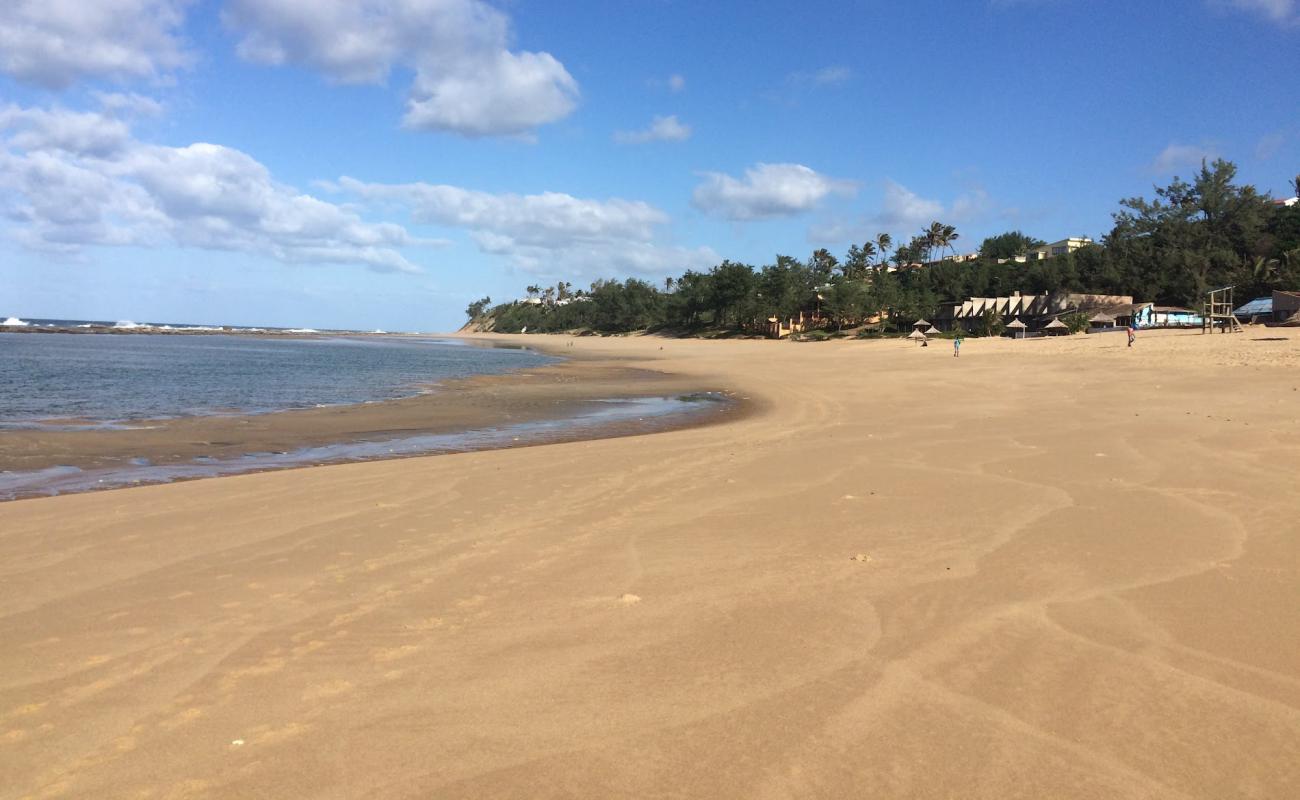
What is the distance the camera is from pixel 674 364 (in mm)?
46281

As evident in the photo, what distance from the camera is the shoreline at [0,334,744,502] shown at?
38.6 feet

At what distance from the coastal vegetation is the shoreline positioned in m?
46.6

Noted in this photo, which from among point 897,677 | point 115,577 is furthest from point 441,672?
point 115,577

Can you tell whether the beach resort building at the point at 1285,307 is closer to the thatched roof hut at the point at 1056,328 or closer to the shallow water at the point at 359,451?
the thatched roof hut at the point at 1056,328

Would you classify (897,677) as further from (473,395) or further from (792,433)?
(473,395)

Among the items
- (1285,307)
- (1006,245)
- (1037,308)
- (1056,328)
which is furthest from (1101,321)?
(1006,245)

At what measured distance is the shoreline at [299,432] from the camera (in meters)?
11.8

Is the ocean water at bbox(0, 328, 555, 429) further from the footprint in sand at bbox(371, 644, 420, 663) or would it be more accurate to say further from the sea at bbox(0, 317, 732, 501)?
the footprint in sand at bbox(371, 644, 420, 663)

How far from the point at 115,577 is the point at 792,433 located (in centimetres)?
1061

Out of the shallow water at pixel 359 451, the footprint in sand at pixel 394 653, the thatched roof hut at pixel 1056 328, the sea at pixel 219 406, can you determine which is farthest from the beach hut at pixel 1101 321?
the footprint in sand at pixel 394 653

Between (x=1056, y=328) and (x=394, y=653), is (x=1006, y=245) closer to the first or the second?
(x=1056, y=328)

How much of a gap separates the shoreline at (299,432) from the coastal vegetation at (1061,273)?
153 feet

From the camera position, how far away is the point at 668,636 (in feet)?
14.1

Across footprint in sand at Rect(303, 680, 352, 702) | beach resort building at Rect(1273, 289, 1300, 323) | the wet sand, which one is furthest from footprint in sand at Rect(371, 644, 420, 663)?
beach resort building at Rect(1273, 289, 1300, 323)
